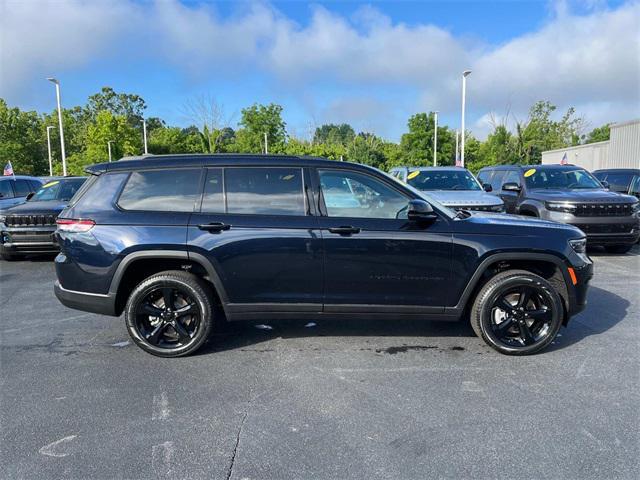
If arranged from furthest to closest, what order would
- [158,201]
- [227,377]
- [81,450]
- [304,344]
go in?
[304,344], [158,201], [227,377], [81,450]

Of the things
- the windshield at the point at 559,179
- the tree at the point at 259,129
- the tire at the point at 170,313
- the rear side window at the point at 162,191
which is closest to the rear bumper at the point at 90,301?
the tire at the point at 170,313

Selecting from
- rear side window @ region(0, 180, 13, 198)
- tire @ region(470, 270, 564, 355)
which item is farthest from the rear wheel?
rear side window @ region(0, 180, 13, 198)

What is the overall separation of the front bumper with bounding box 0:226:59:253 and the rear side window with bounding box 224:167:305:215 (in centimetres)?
588

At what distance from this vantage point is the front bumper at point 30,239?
8.42 m

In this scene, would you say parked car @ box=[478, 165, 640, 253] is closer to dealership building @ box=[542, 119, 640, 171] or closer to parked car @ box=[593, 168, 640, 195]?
parked car @ box=[593, 168, 640, 195]

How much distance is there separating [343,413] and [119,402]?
1685 mm

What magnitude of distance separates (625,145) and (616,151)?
1.01m

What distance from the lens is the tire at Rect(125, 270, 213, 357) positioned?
4.16 meters

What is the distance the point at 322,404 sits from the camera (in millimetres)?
3348

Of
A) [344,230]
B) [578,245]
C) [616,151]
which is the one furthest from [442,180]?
[616,151]

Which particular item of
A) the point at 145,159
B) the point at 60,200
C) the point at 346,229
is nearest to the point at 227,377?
the point at 346,229

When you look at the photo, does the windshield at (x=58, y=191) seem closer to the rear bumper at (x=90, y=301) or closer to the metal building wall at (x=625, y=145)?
the rear bumper at (x=90, y=301)

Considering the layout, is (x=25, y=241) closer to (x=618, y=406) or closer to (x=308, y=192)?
(x=308, y=192)

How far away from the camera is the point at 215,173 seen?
4230 millimetres
